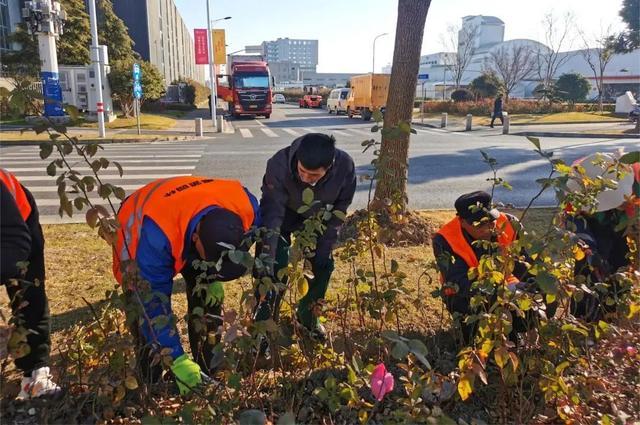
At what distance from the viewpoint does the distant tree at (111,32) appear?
29250 mm

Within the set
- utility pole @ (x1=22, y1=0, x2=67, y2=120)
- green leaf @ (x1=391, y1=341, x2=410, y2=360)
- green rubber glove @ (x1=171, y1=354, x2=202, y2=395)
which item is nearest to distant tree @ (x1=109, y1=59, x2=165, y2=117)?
utility pole @ (x1=22, y1=0, x2=67, y2=120)

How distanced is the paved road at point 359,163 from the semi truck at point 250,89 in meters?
12.4

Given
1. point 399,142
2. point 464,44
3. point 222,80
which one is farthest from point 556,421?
point 464,44

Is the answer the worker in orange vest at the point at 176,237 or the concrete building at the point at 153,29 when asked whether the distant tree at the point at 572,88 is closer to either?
the concrete building at the point at 153,29

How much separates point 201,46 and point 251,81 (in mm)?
3309

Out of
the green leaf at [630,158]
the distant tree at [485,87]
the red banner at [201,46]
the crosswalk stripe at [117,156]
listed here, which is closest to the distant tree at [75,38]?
the red banner at [201,46]

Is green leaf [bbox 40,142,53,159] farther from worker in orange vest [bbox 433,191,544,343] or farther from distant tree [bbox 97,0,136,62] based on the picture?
distant tree [bbox 97,0,136,62]

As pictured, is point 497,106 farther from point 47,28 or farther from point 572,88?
point 572,88

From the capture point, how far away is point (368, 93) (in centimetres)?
2830

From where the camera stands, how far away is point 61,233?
543 cm

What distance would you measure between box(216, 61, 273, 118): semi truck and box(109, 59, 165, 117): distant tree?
4.25 meters

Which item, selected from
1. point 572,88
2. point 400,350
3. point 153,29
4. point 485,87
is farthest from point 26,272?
point 572,88

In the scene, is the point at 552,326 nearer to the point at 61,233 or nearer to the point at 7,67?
the point at 61,233

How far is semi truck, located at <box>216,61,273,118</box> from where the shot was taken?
95.2ft
